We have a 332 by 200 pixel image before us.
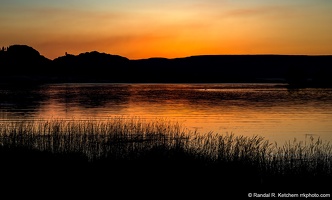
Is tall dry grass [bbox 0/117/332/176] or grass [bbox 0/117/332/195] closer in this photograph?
grass [bbox 0/117/332/195]

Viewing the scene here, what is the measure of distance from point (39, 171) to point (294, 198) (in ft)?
36.0

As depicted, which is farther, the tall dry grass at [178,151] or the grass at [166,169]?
the tall dry grass at [178,151]

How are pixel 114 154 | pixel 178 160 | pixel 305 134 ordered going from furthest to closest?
pixel 305 134
pixel 114 154
pixel 178 160

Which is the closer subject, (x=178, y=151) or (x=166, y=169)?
(x=166, y=169)

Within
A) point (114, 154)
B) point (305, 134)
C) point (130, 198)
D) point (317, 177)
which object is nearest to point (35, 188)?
point (130, 198)

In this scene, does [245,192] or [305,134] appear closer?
[245,192]

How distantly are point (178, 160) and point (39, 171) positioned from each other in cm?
661

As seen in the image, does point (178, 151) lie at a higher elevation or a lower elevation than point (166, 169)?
higher

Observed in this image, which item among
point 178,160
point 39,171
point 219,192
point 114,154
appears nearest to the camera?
point 219,192

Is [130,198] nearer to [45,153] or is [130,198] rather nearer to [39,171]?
[39,171]

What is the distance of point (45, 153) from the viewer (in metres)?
24.2

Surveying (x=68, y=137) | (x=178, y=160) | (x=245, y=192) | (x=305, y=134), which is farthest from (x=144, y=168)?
(x=305, y=134)

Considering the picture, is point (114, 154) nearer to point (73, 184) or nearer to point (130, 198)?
point (73, 184)

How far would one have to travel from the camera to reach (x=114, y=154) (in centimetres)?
2391
